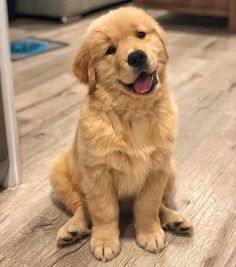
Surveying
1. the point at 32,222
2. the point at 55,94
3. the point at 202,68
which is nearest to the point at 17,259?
the point at 32,222

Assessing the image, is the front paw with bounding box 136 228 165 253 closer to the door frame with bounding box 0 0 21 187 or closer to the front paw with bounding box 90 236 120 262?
the front paw with bounding box 90 236 120 262

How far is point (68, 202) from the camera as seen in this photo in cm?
124

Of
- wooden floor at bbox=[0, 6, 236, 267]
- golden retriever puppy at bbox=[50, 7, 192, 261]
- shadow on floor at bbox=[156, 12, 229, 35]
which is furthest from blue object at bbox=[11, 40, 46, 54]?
golden retriever puppy at bbox=[50, 7, 192, 261]

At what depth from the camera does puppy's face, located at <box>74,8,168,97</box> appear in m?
1.00

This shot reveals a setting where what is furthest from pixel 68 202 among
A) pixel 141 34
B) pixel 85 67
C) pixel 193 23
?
pixel 193 23

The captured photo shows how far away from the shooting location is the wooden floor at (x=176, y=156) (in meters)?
1.14

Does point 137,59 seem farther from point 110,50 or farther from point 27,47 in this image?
point 27,47

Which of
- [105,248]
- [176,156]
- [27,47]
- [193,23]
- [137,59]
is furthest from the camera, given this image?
[193,23]

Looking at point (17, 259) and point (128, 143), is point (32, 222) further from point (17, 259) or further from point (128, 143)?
point (128, 143)

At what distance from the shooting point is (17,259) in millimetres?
1130

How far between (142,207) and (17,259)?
34cm

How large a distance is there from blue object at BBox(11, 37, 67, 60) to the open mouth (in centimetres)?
188

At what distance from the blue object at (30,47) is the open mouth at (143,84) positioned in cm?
188

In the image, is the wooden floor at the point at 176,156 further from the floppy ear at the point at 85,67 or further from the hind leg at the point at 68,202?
the floppy ear at the point at 85,67
